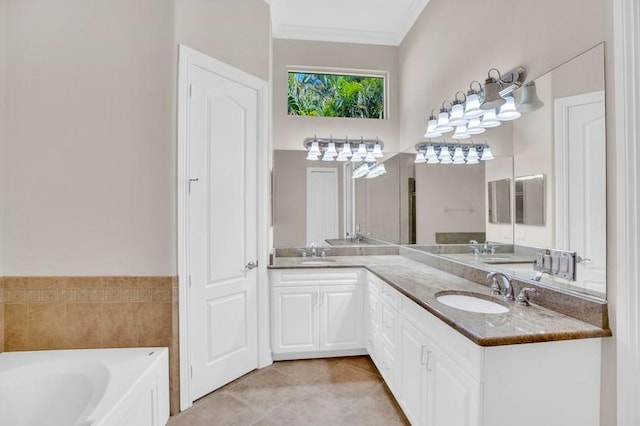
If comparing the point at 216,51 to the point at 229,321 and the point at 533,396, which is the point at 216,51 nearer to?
the point at 229,321

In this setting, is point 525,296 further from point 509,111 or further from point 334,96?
point 334,96

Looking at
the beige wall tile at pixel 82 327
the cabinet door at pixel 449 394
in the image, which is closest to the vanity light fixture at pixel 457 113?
the cabinet door at pixel 449 394

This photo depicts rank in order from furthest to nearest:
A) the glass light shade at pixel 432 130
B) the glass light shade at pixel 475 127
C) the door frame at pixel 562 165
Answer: the glass light shade at pixel 432 130 < the glass light shade at pixel 475 127 < the door frame at pixel 562 165

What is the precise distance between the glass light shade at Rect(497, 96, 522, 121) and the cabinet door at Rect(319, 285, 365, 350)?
5.85 feet

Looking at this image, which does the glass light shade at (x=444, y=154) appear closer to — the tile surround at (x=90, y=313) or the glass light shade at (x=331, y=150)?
the glass light shade at (x=331, y=150)

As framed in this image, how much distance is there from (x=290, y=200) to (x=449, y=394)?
8.16ft

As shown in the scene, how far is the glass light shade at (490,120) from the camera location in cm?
212

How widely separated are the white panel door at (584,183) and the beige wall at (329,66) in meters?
2.38

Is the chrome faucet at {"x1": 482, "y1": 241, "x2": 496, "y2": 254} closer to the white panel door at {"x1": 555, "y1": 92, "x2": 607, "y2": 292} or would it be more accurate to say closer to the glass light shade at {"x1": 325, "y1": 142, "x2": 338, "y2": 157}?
the white panel door at {"x1": 555, "y1": 92, "x2": 607, "y2": 292}

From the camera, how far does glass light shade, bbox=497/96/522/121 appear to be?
1.94 m

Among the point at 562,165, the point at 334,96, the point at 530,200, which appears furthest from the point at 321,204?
the point at 562,165

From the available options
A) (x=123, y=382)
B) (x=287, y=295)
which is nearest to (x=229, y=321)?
(x=287, y=295)

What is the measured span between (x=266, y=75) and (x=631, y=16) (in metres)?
2.28

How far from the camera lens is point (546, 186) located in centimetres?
171
